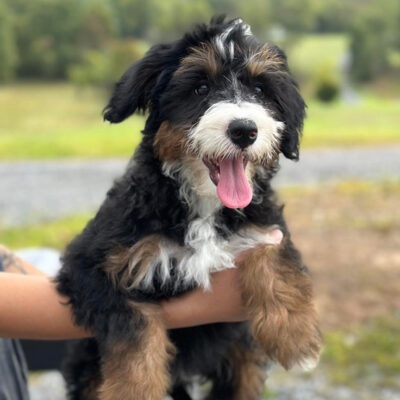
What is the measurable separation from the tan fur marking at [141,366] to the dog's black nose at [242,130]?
0.91 metres

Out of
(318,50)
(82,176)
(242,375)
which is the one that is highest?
(242,375)

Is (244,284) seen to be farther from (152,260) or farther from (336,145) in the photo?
(336,145)

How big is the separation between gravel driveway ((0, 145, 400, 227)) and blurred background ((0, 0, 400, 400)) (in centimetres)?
5

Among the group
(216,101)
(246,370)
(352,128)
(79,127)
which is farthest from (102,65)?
(216,101)

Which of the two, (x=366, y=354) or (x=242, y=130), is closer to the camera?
(x=242, y=130)

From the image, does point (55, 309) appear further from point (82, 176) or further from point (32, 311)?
point (82, 176)

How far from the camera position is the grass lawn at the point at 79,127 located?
2072 centimetres

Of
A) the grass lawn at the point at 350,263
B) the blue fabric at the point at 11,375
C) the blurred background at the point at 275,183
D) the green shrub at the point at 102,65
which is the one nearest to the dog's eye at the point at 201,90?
the blurred background at the point at 275,183

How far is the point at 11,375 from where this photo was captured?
3.33 m

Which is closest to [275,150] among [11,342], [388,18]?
[11,342]

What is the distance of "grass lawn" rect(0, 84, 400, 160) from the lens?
2072cm

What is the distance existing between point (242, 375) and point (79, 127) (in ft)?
91.8

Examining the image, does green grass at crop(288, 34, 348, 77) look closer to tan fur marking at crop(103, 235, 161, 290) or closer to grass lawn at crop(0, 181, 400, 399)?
grass lawn at crop(0, 181, 400, 399)

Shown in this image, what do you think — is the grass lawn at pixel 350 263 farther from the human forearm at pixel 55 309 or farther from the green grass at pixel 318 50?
the green grass at pixel 318 50
